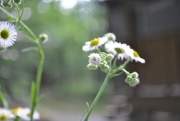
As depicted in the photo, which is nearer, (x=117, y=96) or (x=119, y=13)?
(x=117, y=96)

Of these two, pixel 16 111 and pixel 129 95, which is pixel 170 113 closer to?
pixel 129 95

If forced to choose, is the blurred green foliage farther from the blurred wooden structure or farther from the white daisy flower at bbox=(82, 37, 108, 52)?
the white daisy flower at bbox=(82, 37, 108, 52)

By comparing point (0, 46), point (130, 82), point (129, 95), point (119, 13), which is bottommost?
point (130, 82)

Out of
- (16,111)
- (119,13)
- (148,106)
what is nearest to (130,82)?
(16,111)

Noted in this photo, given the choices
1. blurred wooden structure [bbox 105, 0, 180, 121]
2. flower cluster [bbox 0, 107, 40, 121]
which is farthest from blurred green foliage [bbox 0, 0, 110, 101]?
flower cluster [bbox 0, 107, 40, 121]

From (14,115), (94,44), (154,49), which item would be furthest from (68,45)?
(94,44)

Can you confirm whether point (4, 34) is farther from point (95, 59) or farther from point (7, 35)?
point (95, 59)

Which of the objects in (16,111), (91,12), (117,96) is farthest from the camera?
(91,12)
